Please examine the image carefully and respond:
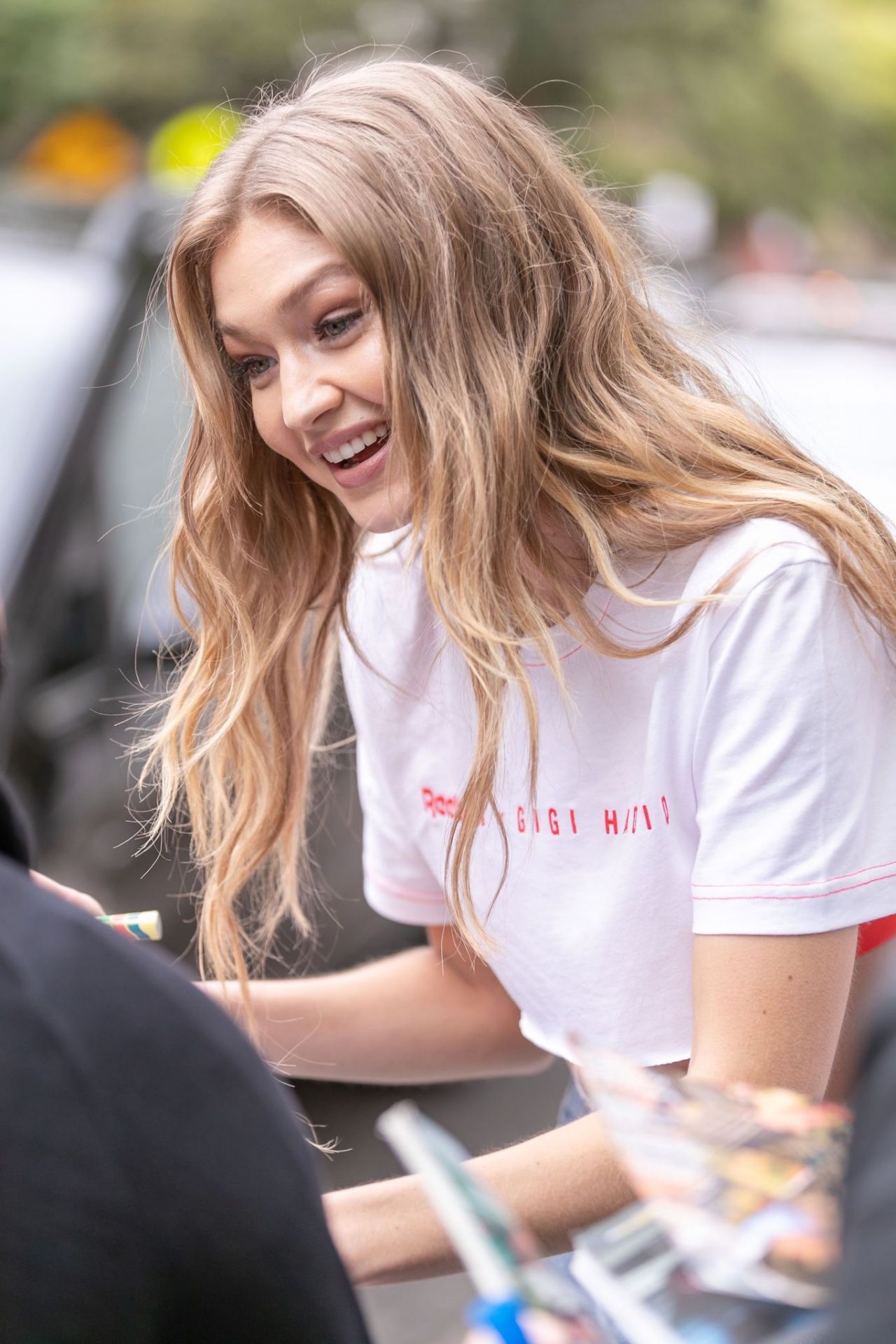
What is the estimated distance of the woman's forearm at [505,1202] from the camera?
4.17 ft

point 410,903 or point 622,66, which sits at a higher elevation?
point 622,66

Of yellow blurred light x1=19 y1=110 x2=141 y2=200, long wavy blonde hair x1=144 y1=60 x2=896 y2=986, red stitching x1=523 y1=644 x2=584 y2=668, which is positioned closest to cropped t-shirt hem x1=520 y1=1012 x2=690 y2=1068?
long wavy blonde hair x1=144 y1=60 x2=896 y2=986

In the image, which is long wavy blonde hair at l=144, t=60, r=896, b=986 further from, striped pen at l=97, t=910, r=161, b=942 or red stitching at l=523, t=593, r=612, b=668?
striped pen at l=97, t=910, r=161, b=942

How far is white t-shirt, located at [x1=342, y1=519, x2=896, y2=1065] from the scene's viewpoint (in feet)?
4.52

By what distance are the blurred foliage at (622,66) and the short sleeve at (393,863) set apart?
48.6 feet

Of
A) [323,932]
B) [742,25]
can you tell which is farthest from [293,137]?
[742,25]

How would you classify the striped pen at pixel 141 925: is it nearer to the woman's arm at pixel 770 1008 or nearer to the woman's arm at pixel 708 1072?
the woman's arm at pixel 708 1072

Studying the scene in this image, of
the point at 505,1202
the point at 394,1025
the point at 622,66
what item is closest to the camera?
the point at 505,1202

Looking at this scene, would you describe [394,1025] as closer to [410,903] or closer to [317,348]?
[410,903]

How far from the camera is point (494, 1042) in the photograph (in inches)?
76.4

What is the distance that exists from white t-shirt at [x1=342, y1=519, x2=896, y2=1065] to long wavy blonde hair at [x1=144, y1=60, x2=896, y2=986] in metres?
0.04

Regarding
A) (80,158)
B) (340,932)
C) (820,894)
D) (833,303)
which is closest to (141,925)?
(820,894)

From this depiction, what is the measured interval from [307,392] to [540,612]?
13.3 inches

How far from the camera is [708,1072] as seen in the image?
4.37 ft
